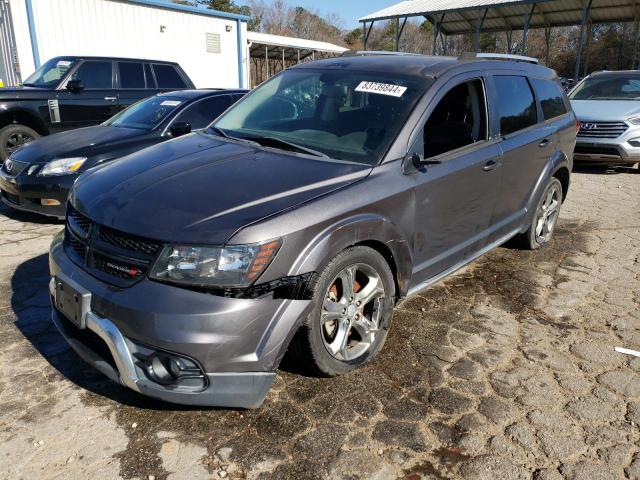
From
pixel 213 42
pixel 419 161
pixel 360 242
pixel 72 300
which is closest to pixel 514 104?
pixel 419 161

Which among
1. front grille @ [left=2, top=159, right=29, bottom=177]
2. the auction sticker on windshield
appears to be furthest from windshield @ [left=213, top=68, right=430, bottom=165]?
front grille @ [left=2, top=159, right=29, bottom=177]

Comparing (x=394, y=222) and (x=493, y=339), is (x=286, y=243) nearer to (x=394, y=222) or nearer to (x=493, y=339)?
(x=394, y=222)

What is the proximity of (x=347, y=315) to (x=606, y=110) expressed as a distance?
877 cm

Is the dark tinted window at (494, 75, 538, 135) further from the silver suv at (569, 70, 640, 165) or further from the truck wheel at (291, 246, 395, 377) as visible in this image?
the silver suv at (569, 70, 640, 165)

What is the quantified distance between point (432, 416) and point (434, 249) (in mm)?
1161

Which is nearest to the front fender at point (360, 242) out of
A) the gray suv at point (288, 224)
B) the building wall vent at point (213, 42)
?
the gray suv at point (288, 224)

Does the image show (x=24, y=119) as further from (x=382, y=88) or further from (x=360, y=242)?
(x=360, y=242)

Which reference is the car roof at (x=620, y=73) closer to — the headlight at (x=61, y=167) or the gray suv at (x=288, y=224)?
the gray suv at (x=288, y=224)

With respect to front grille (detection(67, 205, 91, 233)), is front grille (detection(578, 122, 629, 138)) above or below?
below

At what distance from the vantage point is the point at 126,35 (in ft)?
49.8

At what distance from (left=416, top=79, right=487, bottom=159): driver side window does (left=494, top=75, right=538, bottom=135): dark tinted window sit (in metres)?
0.29

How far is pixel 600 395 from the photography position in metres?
3.02

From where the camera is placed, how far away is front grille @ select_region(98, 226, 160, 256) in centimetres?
246

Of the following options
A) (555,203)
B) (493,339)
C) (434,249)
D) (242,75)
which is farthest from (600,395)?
(242,75)
